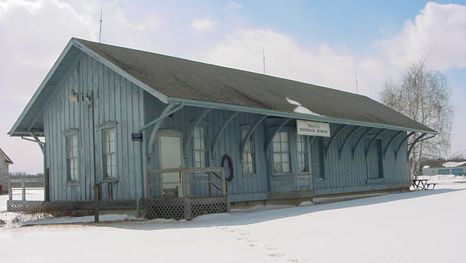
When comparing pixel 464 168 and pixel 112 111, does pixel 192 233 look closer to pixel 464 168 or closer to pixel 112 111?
pixel 112 111

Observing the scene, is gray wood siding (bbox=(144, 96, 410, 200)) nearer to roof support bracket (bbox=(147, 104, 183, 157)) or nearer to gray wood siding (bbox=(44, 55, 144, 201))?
roof support bracket (bbox=(147, 104, 183, 157))

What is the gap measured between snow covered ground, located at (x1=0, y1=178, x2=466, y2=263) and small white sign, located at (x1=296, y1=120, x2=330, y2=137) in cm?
548

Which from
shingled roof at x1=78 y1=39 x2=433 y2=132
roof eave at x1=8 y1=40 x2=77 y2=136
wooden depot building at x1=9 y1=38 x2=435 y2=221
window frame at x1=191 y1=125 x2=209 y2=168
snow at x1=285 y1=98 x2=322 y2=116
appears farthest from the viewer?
snow at x1=285 y1=98 x2=322 y2=116

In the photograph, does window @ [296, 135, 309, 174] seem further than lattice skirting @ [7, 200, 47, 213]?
Yes

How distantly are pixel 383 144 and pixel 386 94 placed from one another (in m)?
21.3

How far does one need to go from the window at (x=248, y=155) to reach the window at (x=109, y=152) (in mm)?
4106

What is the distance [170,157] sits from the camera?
52.9 feet

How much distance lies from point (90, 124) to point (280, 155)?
631 centimetres

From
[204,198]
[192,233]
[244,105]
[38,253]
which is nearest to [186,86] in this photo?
[244,105]

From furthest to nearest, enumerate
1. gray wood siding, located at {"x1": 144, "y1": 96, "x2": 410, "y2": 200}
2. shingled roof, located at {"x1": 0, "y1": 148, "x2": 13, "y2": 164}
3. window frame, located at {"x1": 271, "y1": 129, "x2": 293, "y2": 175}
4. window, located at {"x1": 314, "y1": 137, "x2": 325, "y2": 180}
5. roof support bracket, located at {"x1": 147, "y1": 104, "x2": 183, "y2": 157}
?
shingled roof, located at {"x1": 0, "y1": 148, "x2": 13, "y2": 164}
window, located at {"x1": 314, "y1": 137, "x2": 325, "y2": 180}
window frame, located at {"x1": 271, "y1": 129, "x2": 293, "y2": 175}
gray wood siding, located at {"x1": 144, "y1": 96, "x2": 410, "y2": 200}
roof support bracket, located at {"x1": 147, "y1": 104, "x2": 183, "y2": 157}

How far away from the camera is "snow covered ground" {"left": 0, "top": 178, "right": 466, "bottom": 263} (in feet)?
26.2

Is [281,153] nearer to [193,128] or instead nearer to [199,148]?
[199,148]

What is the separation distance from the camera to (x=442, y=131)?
45156 millimetres

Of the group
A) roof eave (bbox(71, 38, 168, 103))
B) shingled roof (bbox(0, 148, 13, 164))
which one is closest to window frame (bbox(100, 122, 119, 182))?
roof eave (bbox(71, 38, 168, 103))
